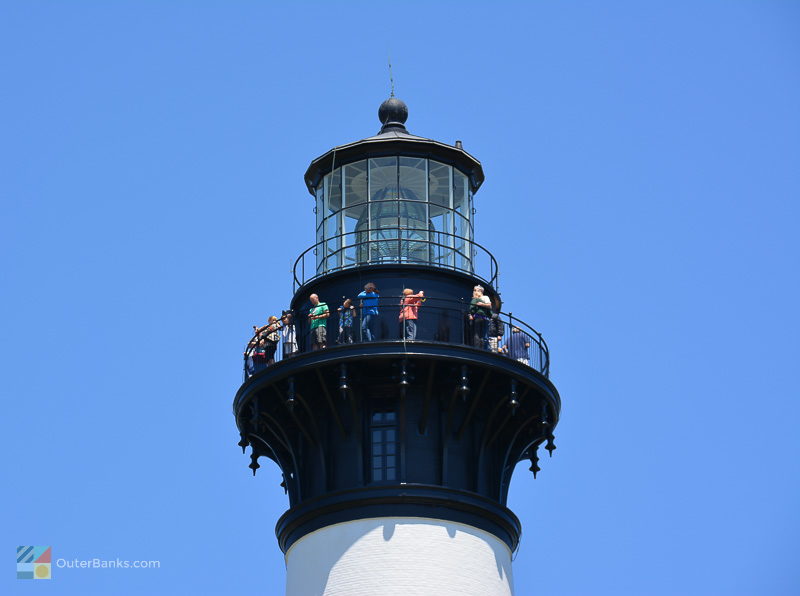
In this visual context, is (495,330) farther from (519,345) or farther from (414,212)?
(414,212)

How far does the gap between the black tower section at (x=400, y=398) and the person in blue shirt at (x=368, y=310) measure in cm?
7

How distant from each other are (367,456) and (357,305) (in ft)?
10.7

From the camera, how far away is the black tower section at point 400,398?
41031mm

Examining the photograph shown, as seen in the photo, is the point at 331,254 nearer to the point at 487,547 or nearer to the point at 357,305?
the point at 357,305

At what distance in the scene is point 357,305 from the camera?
4225cm

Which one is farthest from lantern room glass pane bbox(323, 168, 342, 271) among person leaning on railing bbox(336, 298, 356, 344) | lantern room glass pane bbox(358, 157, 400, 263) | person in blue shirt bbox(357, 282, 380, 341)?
person leaning on railing bbox(336, 298, 356, 344)

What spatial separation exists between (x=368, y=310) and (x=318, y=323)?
3.73ft

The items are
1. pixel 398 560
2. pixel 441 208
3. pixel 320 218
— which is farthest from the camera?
pixel 320 218

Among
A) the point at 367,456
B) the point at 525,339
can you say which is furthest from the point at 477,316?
the point at 367,456

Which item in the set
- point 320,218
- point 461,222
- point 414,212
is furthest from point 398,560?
A: point 320,218

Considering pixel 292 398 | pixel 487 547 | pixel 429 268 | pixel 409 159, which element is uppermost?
pixel 409 159

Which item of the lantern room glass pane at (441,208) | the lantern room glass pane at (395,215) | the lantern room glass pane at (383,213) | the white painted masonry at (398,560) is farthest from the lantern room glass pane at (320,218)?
the white painted masonry at (398,560)

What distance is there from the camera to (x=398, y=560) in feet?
132

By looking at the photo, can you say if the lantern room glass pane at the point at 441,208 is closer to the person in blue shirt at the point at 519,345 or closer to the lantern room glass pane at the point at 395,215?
the lantern room glass pane at the point at 395,215
